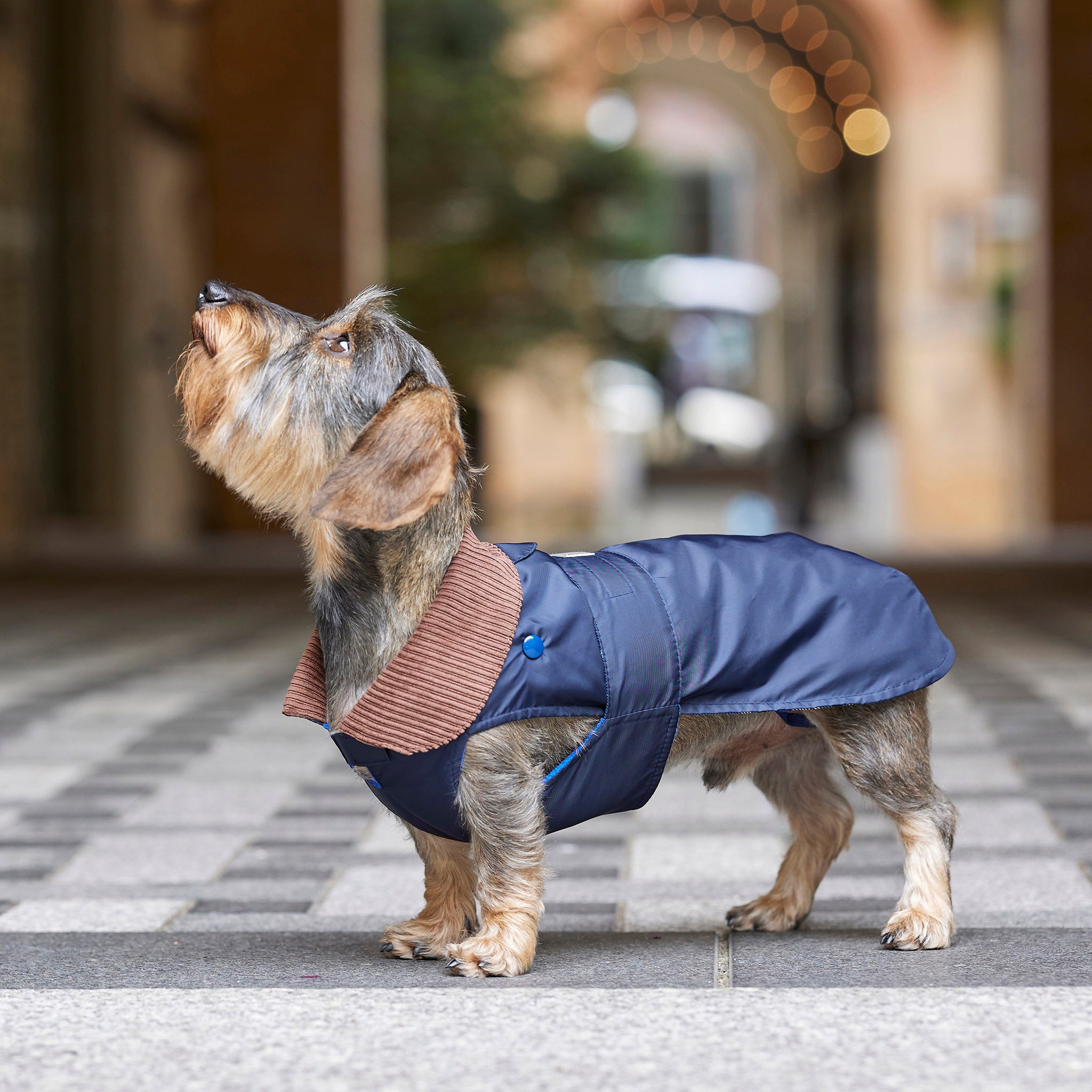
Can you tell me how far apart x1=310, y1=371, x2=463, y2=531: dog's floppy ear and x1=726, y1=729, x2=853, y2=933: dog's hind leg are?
107 cm

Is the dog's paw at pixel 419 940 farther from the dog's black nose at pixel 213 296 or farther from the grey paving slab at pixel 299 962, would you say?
the dog's black nose at pixel 213 296

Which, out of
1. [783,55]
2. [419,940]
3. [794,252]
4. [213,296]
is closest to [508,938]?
[419,940]

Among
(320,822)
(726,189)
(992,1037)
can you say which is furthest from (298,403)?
(726,189)

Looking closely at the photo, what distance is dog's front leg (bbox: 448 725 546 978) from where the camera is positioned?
3074 mm

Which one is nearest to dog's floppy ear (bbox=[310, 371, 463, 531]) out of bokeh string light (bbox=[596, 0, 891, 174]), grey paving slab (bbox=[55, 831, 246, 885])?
grey paving slab (bbox=[55, 831, 246, 885])

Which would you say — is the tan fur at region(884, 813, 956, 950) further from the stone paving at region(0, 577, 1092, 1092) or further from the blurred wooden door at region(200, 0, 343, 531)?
the blurred wooden door at region(200, 0, 343, 531)

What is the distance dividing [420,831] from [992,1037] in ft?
3.94

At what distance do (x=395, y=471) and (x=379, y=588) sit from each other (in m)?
0.32

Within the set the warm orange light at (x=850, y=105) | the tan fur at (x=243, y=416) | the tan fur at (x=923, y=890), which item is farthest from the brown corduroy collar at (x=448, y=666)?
the warm orange light at (x=850, y=105)

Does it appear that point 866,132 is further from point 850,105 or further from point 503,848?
point 503,848

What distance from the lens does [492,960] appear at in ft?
10.2

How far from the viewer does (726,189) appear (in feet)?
186

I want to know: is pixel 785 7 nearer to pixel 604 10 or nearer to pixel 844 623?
pixel 604 10

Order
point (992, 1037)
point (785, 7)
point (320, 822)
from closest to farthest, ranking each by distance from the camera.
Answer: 1. point (992, 1037)
2. point (320, 822)
3. point (785, 7)
